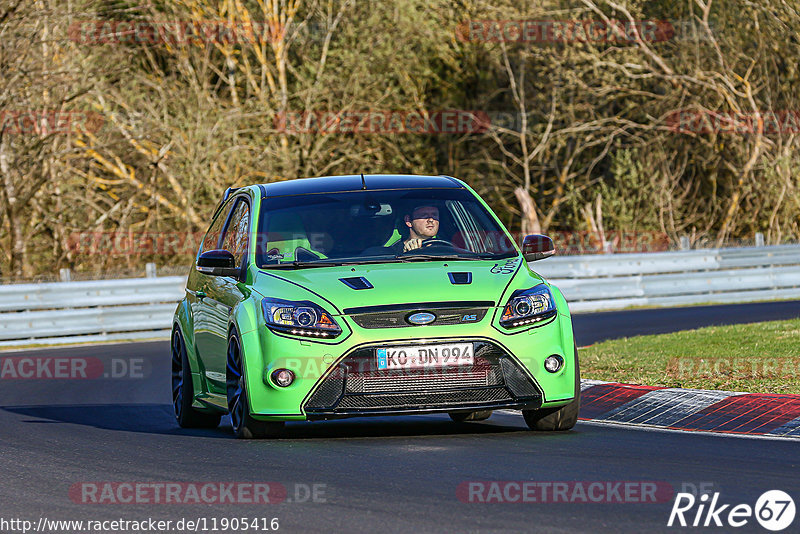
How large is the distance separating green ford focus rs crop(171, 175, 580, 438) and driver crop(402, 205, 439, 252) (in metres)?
0.01

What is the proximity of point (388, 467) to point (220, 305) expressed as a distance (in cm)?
248

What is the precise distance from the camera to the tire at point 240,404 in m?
8.91

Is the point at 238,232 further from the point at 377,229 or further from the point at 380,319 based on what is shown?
the point at 380,319

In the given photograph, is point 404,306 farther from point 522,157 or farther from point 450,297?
point 522,157

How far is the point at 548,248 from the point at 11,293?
1407 centimetres

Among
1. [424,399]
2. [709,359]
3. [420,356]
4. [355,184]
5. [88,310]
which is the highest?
[355,184]

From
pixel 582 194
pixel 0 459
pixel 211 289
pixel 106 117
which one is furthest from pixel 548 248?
pixel 582 194

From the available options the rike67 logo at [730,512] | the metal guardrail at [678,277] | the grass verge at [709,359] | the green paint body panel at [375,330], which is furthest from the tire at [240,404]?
the metal guardrail at [678,277]

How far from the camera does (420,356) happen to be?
332 inches

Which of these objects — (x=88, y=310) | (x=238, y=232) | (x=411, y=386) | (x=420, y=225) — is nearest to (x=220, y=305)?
(x=238, y=232)

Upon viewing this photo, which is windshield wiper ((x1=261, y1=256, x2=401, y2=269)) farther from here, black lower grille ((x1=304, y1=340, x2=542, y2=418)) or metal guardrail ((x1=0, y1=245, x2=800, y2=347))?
metal guardrail ((x1=0, y1=245, x2=800, y2=347))

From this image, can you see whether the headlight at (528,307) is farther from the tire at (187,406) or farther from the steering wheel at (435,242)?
the tire at (187,406)

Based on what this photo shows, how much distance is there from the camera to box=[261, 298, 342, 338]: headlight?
8.46m

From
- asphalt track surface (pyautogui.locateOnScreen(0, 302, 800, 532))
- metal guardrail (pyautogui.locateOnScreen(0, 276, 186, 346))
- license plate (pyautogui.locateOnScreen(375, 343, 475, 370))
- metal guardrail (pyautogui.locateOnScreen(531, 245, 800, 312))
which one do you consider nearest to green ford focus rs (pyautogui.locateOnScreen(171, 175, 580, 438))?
license plate (pyautogui.locateOnScreen(375, 343, 475, 370))
